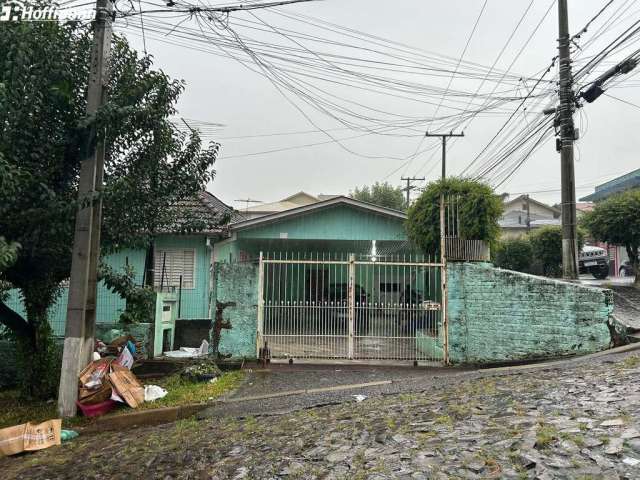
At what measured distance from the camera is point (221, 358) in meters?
8.86

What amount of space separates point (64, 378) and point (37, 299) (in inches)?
56.3

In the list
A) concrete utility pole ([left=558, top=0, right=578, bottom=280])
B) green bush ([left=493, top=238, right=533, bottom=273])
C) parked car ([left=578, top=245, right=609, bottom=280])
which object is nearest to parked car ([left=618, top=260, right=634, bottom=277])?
parked car ([left=578, top=245, right=609, bottom=280])

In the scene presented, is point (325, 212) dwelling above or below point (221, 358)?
above

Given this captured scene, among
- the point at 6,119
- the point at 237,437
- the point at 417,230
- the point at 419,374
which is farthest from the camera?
the point at 417,230

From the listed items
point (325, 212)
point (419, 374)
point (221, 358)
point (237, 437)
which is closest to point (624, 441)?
point (237, 437)

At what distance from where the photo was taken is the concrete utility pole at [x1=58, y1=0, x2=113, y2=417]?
260 inches

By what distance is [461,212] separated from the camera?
1027 centimetres

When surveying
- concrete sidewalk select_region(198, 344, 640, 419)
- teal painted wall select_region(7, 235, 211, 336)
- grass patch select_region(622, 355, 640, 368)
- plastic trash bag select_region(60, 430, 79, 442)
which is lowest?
plastic trash bag select_region(60, 430, 79, 442)

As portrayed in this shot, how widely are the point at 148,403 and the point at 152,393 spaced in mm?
196

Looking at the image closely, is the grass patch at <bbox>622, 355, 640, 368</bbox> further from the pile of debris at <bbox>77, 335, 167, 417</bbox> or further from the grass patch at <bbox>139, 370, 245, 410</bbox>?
the pile of debris at <bbox>77, 335, 167, 417</bbox>

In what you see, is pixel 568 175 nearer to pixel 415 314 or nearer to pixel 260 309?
pixel 415 314

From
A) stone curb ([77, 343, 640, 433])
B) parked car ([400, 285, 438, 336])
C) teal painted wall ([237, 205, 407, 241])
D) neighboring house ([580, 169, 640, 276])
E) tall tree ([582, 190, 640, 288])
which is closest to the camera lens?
stone curb ([77, 343, 640, 433])

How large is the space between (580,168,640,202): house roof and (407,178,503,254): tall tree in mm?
24910

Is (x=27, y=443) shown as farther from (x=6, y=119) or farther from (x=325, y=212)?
(x=325, y=212)
